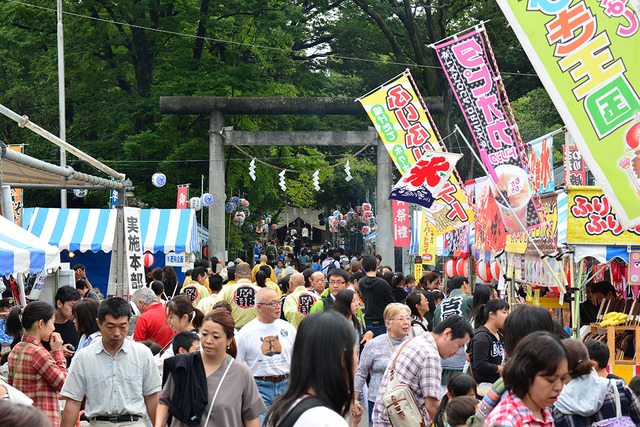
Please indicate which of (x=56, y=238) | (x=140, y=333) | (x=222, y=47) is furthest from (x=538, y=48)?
(x=222, y=47)

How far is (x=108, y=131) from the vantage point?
2792 centimetres

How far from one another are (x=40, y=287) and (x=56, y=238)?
331 inches

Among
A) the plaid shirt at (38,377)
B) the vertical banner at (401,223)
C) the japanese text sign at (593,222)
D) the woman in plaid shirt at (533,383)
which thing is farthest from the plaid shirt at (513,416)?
the vertical banner at (401,223)

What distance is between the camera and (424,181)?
12.9m

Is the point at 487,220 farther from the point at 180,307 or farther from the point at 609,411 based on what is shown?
the point at 609,411

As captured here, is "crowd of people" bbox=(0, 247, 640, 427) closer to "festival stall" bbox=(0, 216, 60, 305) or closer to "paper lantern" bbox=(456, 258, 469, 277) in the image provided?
"festival stall" bbox=(0, 216, 60, 305)

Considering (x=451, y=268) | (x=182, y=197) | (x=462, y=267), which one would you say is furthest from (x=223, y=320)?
(x=182, y=197)

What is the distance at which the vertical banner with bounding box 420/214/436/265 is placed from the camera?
20.1 metres

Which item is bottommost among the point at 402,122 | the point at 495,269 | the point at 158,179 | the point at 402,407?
the point at 402,407

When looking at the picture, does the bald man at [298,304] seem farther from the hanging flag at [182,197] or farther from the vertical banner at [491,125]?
the hanging flag at [182,197]

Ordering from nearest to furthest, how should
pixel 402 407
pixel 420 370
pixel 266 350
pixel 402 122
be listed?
1. pixel 402 407
2. pixel 420 370
3. pixel 266 350
4. pixel 402 122

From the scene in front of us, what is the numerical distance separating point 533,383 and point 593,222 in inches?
259

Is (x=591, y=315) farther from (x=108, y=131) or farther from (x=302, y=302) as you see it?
(x=108, y=131)

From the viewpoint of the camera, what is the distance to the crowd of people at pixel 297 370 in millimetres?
3201
